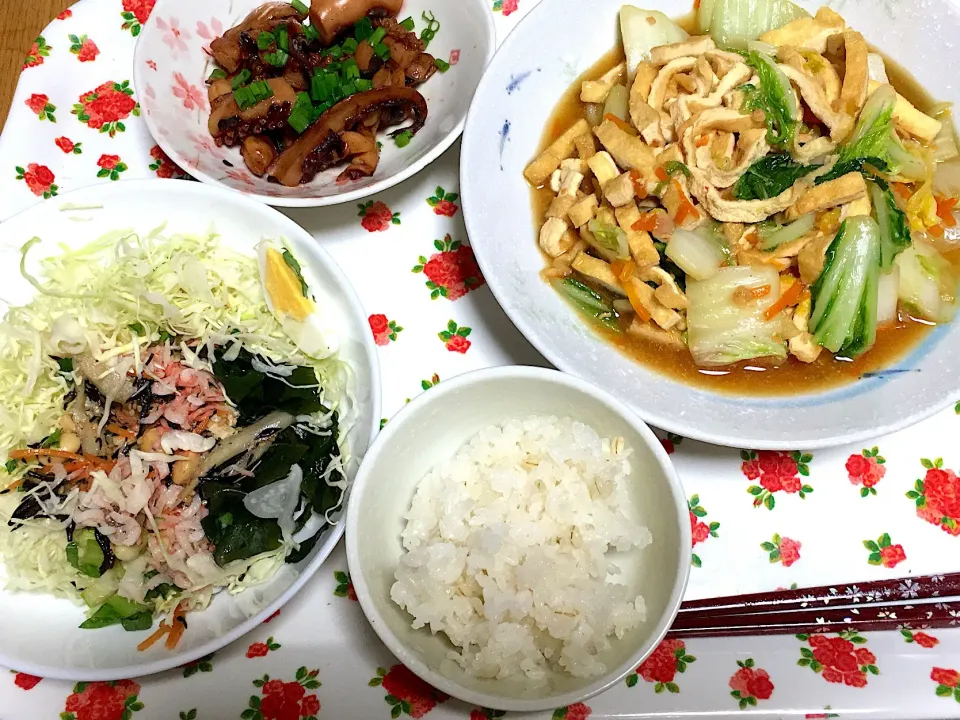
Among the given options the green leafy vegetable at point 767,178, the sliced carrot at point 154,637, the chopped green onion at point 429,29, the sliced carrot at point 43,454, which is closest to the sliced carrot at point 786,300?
the green leafy vegetable at point 767,178

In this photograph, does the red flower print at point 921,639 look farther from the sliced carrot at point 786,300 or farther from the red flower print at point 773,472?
the sliced carrot at point 786,300

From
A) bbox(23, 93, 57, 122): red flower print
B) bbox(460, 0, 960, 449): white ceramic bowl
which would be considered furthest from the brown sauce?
bbox(23, 93, 57, 122): red flower print

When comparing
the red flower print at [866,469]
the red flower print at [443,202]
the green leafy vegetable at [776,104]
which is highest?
the green leafy vegetable at [776,104]

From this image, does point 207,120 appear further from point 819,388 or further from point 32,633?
point 819,388

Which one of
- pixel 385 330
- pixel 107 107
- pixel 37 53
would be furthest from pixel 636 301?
pixel 37 53

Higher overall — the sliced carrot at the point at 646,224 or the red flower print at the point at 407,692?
the sliced carrot at the point at 646,224

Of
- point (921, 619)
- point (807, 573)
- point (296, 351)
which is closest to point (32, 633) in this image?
point (296, 351)

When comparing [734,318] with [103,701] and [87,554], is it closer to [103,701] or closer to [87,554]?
[87,554]

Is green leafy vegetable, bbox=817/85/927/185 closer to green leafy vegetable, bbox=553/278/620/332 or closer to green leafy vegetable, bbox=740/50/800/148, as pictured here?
green leafy vegetable, bbox=740/50/800/148
